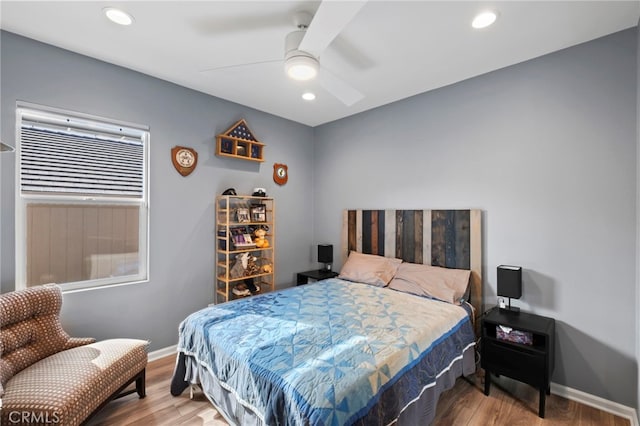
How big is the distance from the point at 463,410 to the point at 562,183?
1.96 meters

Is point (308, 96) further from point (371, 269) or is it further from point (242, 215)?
point (371, 269)

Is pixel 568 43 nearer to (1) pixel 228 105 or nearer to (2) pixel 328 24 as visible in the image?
(2) pixel 328 24

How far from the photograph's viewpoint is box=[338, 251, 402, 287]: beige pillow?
3.16 metres

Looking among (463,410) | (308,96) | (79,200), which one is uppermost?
(308,96)

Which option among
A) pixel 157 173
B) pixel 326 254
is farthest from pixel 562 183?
pixel 157 173

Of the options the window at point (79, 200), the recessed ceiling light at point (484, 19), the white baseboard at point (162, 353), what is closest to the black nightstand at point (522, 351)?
the recessed ceiling light at point (484, 19)

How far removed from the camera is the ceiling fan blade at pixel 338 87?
2070mm

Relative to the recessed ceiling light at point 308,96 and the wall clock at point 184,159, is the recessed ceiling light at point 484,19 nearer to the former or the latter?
the recessed ceiling light at point 308,96

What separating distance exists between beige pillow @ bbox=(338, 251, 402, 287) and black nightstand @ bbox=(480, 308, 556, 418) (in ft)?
3.39

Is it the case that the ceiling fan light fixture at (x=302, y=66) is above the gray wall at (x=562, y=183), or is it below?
above

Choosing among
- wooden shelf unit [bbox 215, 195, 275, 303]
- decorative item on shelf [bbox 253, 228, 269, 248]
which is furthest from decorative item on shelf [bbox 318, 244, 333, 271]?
decorative item on shelf [bbox 253, 228, 269, 248]

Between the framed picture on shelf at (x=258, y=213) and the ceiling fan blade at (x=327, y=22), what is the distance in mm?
2109

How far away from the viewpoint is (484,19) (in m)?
1.96

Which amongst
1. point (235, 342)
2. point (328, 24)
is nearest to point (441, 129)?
point (328, 24)
